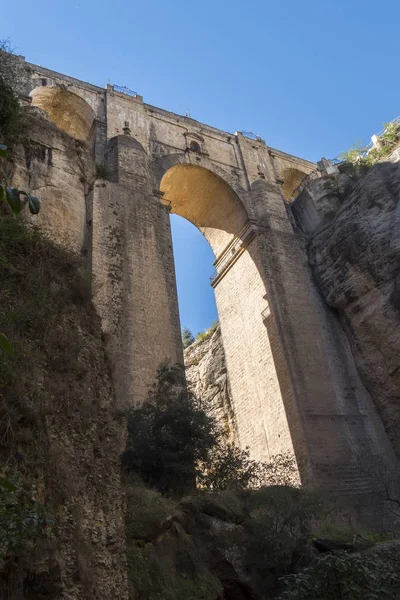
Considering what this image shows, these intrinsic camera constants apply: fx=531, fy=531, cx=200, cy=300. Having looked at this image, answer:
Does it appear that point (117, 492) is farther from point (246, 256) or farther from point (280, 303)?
point (246, 256)

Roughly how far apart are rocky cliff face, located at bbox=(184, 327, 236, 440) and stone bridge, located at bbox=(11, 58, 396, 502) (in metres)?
1.38

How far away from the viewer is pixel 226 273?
17219mm

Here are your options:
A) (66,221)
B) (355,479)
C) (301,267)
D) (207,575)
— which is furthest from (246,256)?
(207,575)

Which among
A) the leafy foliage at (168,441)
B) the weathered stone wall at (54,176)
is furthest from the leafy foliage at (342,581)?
the weathered stone wall at (54,176)

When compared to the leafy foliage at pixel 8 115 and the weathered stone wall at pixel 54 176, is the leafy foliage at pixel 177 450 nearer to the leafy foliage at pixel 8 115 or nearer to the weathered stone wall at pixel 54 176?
the weathered stone wall at pixel 54 176

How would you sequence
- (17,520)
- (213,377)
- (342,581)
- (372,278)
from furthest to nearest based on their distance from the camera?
(213,377) → (372,278) → (342,581) → (17,520)

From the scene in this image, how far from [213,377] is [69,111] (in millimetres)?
9778

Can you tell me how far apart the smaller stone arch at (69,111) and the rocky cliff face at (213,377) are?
833 cm

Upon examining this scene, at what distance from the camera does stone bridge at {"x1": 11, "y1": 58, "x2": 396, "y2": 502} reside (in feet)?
38.6

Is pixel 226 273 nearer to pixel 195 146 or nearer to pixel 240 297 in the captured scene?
pixel 240 297

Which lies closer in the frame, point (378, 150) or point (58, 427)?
point (58, 427)

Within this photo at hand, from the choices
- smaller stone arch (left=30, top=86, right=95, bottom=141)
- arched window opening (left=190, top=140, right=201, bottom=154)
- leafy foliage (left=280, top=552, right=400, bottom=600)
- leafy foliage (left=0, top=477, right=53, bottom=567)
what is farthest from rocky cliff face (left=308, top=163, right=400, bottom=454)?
leafy foliage (left=0, top=477, right=53, bottom=567)

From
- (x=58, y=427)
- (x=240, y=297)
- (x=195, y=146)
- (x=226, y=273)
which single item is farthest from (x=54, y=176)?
(x=195, y=146)

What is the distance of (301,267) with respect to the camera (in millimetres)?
15664
